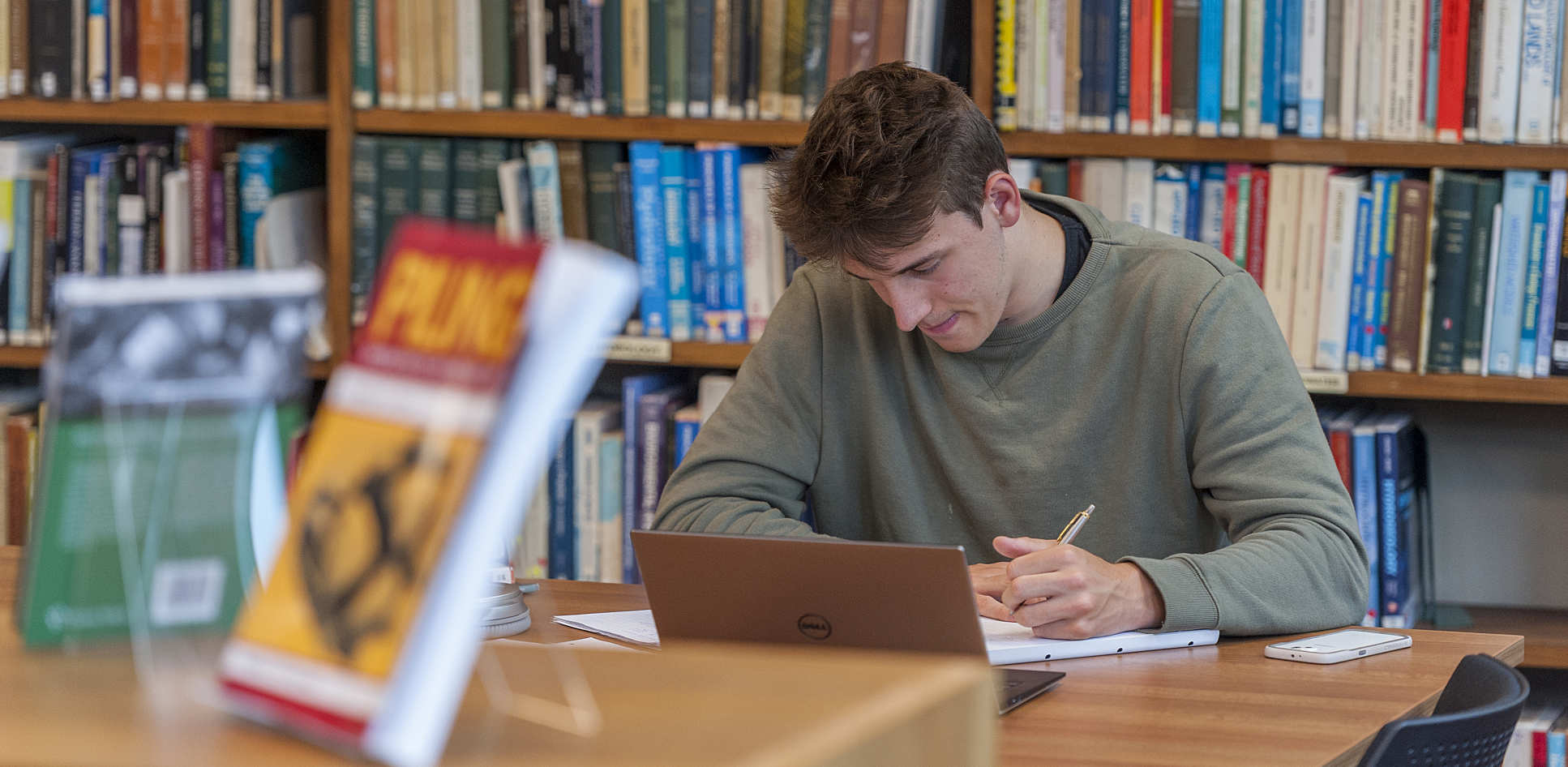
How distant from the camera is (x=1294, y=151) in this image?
2.21 meters

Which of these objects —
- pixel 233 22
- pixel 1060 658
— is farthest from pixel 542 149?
pixel 1060 658

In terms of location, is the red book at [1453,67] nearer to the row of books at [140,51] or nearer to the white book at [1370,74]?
the white book at [1370,74]

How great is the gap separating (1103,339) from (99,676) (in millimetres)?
1310

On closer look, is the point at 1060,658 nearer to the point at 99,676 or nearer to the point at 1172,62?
the point at 99,676

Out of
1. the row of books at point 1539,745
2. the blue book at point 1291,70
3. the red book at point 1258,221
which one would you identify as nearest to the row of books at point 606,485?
the red book at point 1258,221

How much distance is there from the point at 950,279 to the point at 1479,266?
86 centimetres

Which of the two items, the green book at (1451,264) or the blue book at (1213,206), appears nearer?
the green book at (1451,264)

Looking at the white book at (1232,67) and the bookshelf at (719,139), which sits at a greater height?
the white book at (1232,67)

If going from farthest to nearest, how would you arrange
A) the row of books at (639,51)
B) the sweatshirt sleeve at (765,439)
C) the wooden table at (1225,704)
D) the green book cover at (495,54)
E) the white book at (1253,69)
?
the green book cover at (495,54) → the row of books at (639,51) → the white book at (1253,69) → the sweatshirt sleeve at (765,439) → the wooden table at (1225,704)

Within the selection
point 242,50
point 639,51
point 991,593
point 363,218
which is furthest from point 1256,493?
point 242,50

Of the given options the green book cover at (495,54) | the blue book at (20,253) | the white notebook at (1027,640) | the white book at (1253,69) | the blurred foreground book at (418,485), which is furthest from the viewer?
the blue book at (20,253)

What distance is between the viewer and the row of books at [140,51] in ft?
8.26

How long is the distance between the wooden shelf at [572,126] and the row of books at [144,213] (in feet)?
0.64

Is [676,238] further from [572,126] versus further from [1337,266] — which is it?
[1337,266]
